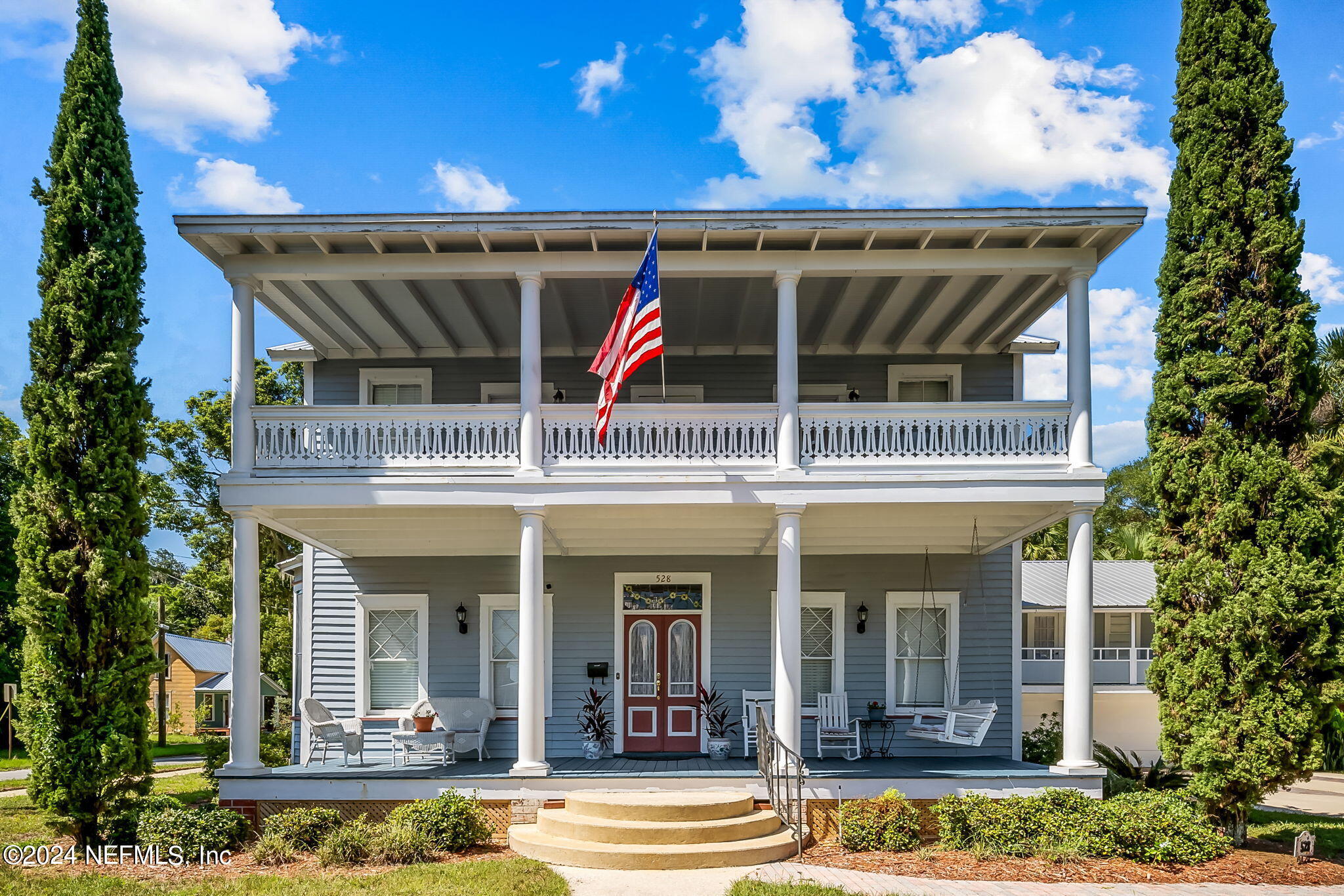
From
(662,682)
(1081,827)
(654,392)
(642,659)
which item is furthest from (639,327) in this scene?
(1081,827)

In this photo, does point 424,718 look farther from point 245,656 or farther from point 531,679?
point 531,679

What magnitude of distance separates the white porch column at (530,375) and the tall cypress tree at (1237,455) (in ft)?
21.6

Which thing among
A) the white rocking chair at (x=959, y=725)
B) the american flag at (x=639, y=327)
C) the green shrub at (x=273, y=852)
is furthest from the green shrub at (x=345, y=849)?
the white rocking chair at (x=959, y=725)

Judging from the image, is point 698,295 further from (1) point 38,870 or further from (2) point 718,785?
(1) point 38,870

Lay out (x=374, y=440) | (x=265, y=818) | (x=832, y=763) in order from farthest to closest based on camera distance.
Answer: (x=832, y=763)
(x=374, y=440)
(x=265, y=818)

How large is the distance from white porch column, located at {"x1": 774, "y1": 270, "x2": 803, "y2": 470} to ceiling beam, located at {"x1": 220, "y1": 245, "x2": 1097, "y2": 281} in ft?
0.62

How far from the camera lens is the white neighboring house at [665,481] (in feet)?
34.3

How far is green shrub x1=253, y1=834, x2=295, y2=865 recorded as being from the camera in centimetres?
922

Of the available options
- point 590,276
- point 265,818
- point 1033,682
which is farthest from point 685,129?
point 265,818

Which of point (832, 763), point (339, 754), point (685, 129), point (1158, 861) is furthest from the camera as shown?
point (685, 129)

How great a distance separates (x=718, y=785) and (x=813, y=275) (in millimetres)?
5587

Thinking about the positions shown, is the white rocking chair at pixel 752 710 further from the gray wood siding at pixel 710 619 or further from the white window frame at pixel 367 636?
the white window frame at pixel 367 636

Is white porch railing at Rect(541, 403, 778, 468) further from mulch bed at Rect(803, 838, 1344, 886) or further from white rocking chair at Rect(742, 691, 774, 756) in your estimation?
mulch bed at Rect(803, 838, 1344, 886)

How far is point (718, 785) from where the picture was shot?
10.6 m
